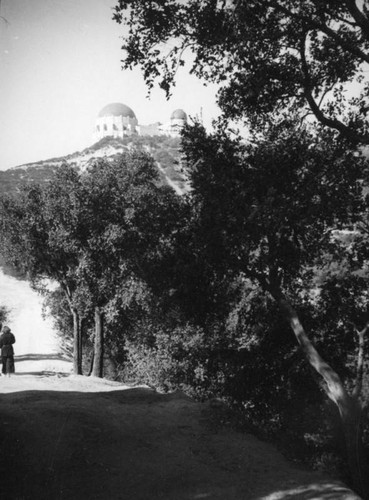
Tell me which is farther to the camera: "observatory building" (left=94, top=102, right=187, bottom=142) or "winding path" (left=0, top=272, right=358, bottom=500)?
Result: "observatory building" (left=94, top=102, right=187, bottom=142)

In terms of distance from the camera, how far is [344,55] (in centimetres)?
986

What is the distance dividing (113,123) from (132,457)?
480 ft

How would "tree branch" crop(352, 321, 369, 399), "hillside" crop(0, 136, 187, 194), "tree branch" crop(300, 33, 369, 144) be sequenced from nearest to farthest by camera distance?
1. "tree branch" crop(300, 33, 369, 144)
2. "tree branch" crop(352, 321, 369, 399)
3. "hillside" crop(0, 136, 187, 194)

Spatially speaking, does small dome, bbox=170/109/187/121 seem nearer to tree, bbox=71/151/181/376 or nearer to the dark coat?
tree, bbox=71/151/181/376

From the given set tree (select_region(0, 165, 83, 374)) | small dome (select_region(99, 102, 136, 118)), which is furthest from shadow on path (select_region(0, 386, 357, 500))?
small dome (select_region(99, 102, 136, 118))

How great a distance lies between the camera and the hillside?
89.4 metres

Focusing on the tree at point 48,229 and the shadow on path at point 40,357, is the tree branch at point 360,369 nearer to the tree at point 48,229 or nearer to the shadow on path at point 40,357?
the tree at point 48,229

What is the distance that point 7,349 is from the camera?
1683cm

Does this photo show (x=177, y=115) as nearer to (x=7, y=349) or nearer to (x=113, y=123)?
(x=113, y=123)

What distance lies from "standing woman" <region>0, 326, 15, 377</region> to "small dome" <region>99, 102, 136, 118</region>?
458 feet

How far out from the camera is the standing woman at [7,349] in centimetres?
1673

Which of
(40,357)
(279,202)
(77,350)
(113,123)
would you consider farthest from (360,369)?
(113,123)

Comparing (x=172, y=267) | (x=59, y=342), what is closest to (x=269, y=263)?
(x=172, y=267)

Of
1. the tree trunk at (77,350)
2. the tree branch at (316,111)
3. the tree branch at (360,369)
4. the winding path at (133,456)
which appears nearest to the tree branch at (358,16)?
the tree branch at (316,111)
